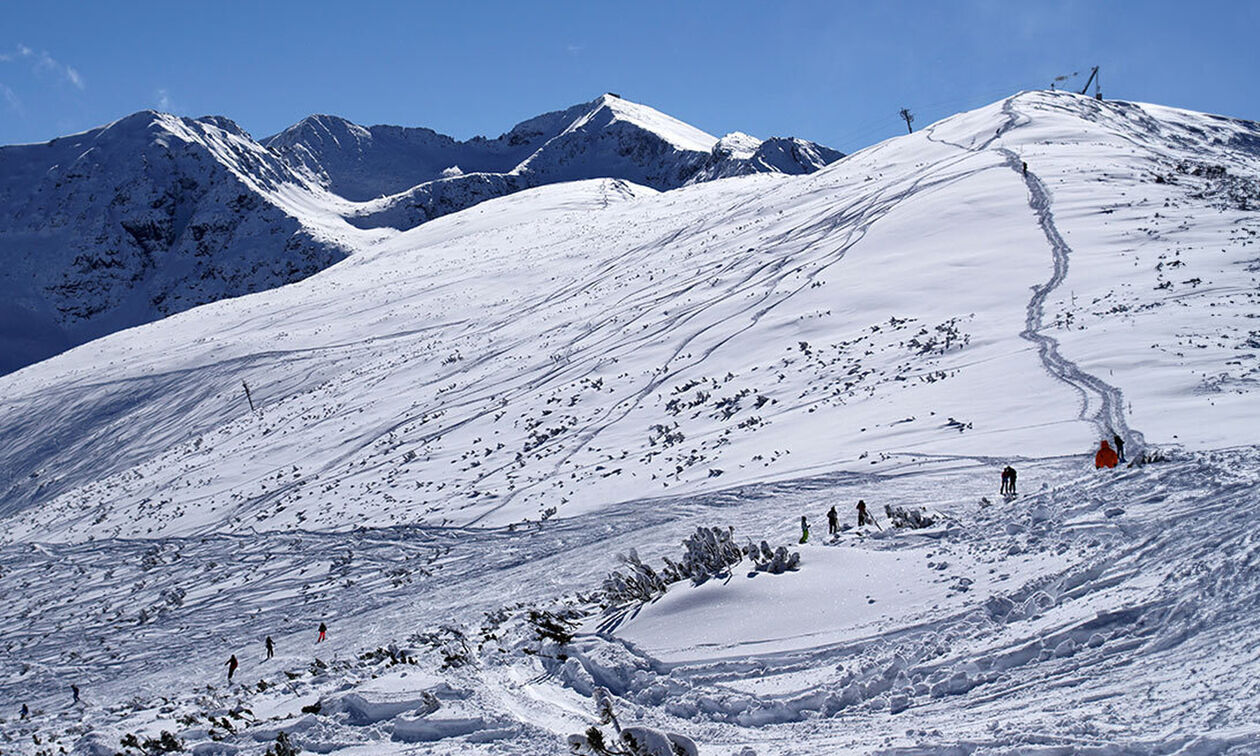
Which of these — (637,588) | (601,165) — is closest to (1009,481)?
(637,588)

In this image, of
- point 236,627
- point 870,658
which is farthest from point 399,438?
point 870,658

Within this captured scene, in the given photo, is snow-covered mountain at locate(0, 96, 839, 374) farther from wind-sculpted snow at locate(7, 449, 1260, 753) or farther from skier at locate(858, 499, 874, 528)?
skier at locate(858, 499, 874, 528)

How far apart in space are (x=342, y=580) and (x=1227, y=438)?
2025cm

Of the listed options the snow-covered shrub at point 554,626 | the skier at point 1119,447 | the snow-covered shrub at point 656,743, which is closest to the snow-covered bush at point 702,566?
the snow-covered shrub at point 554,626

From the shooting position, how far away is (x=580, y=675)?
10.9 m

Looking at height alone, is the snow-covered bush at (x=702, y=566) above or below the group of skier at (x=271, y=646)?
above

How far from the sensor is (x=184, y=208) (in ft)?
520

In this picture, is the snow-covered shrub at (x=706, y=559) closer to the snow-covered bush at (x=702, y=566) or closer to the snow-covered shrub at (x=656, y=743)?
the snow-covered bush at (x=702, y=566)

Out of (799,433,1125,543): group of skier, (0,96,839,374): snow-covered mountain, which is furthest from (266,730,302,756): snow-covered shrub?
(0,96,839,374): snow-covered mountain

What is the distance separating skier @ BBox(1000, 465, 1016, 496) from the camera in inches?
573

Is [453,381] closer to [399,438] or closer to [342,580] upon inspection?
[399,438]

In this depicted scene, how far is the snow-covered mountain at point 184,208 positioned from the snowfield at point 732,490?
87.5 m

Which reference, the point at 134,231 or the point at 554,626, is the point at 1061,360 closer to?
the point at 554,626

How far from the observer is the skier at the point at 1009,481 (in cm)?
1455
